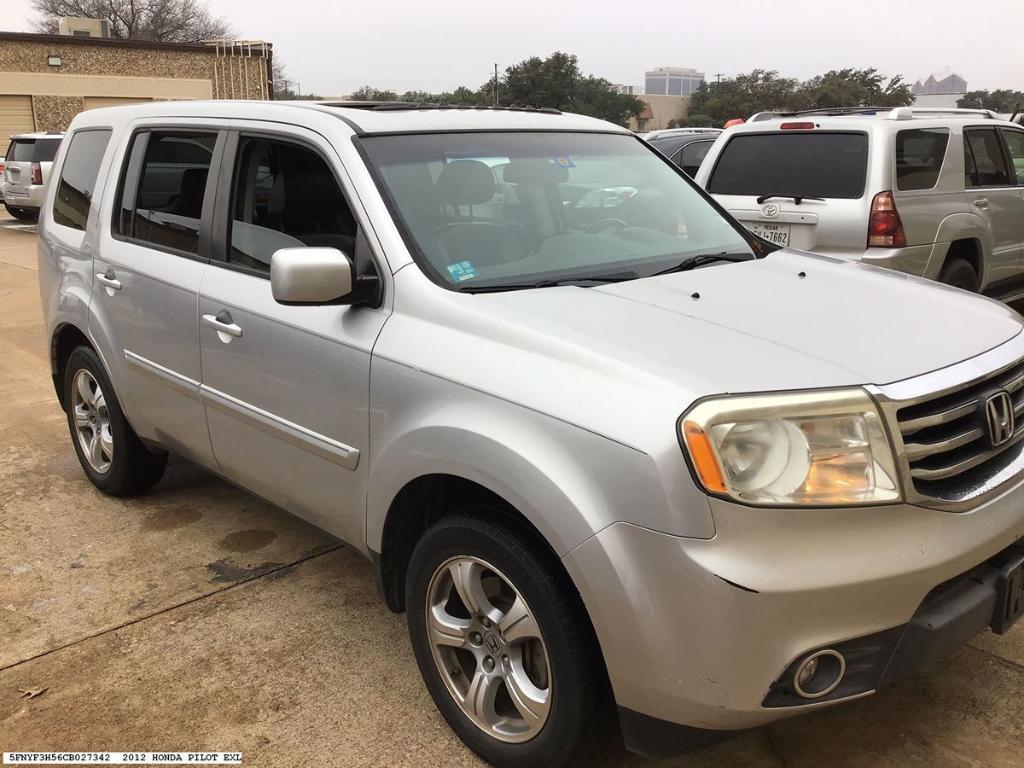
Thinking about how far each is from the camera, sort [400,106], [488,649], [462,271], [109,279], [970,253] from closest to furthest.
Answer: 1. [488,649]
2. [462,271]
3. [400,106]
4. [109,279]
5. [970,253]

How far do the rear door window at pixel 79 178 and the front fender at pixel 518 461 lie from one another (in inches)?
95.6

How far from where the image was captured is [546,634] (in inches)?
88.3

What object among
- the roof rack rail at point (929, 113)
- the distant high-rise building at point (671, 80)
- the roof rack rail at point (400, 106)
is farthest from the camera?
the distant high-rise building at point (671, 80)

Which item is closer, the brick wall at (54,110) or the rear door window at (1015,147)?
the rear door window at (1015,147)

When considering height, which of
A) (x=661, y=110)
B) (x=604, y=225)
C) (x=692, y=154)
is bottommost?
(x=604, y=225)

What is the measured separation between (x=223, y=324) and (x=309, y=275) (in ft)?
2.72

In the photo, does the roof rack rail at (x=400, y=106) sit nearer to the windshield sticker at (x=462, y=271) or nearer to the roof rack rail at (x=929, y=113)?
the windshield sticker at (x=462, y=271)

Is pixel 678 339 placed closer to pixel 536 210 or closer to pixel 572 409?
pixel 572 409

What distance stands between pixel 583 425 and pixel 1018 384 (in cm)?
128

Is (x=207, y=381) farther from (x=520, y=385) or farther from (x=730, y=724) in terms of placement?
(x=730, y=724)

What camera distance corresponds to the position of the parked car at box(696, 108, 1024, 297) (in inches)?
235

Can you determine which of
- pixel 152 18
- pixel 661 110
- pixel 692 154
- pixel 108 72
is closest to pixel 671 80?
pixel 661 110

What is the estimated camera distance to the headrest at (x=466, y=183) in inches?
118

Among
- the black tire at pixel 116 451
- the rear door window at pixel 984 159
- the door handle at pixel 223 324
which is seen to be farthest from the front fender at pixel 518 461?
the rear door window at pixel 984 159
